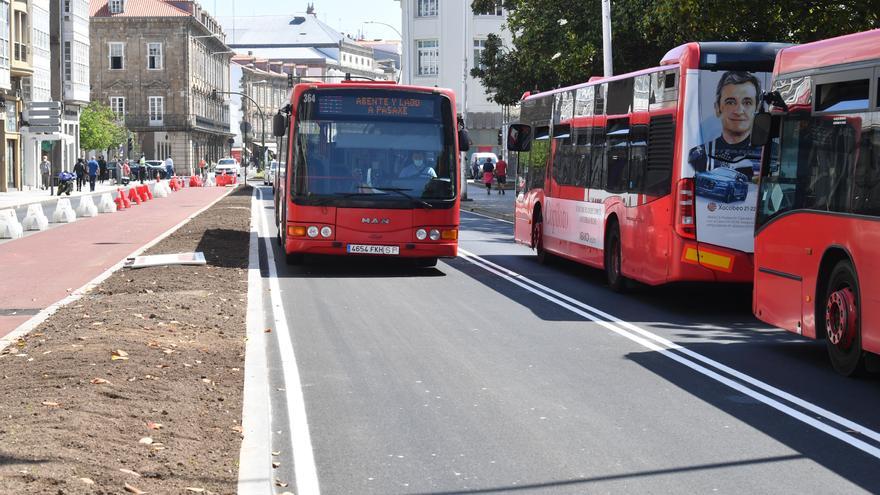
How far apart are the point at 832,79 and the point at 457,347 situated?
3926 mm

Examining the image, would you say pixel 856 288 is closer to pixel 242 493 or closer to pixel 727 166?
pixel 727 166

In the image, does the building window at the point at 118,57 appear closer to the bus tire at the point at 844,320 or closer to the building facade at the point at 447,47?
the building facade at the point at 447,47

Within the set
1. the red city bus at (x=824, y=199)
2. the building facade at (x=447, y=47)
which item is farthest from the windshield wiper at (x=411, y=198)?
the building facade at (x=447, y=47)

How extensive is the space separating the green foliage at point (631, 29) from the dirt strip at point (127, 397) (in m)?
13.3

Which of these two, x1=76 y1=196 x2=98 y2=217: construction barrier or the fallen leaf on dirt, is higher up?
the fallen leaf on dirt

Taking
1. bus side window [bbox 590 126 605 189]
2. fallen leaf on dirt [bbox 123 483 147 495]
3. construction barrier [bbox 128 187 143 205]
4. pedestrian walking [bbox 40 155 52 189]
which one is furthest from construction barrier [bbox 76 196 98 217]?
fallen leaf on dirt [bbox 123 483 147 495]

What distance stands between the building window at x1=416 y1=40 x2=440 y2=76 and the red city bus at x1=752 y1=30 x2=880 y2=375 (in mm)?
85984

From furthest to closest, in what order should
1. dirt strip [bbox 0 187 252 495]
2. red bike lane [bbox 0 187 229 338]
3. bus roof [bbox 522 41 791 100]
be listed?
red bike lane [bbox 0 187 229 338], bus roof [bbox 522 41 791 100], dirt strip [bbox 0 187 252 495]

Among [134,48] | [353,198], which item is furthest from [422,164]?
[134,48]

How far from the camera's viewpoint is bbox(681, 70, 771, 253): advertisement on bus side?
15.8 m

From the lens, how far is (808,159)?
12398 millimetres

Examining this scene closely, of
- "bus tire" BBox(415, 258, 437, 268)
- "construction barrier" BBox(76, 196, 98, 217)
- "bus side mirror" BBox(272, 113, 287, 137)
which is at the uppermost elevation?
"bus side mirror" BBox(272, 113, 287, 137)

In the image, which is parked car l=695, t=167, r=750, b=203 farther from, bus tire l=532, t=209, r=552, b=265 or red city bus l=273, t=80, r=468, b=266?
bus tire l=532, t=209, r=552, b=265

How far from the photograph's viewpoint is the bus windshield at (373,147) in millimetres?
21406
